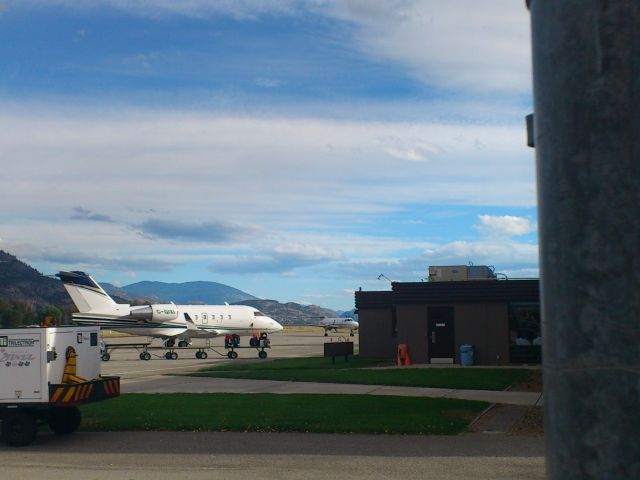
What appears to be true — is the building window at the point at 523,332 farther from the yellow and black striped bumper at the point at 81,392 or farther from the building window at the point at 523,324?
the yellow and black striped bumper at the point at 81,392

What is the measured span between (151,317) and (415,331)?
2545cm

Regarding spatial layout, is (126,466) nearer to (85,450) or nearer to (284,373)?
(85,450)

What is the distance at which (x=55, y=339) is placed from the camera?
588 inches

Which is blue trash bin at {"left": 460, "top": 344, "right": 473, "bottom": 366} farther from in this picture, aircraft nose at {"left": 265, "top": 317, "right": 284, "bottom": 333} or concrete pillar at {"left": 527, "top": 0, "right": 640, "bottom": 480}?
concrete pillar at {"left": 527, "top": 0, "right": 640, "bottom": 480}

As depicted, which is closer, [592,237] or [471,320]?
[592,237]

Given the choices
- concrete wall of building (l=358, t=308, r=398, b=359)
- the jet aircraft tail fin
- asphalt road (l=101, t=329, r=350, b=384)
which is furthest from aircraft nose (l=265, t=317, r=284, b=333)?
concrete wall of building (l=358, t=308, r=398, b=359)

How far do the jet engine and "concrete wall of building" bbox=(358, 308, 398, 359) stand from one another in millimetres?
18783

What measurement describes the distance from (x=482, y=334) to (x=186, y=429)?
1916 centimetres

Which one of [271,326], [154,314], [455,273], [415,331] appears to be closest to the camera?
[415,331]

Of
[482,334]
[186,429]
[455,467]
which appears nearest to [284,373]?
[482,334]

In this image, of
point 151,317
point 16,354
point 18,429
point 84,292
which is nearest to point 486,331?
point 16,354

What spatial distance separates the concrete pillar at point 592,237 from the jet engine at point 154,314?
173 ft

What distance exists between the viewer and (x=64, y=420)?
1548cm

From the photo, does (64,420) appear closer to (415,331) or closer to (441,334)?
(415,331)
